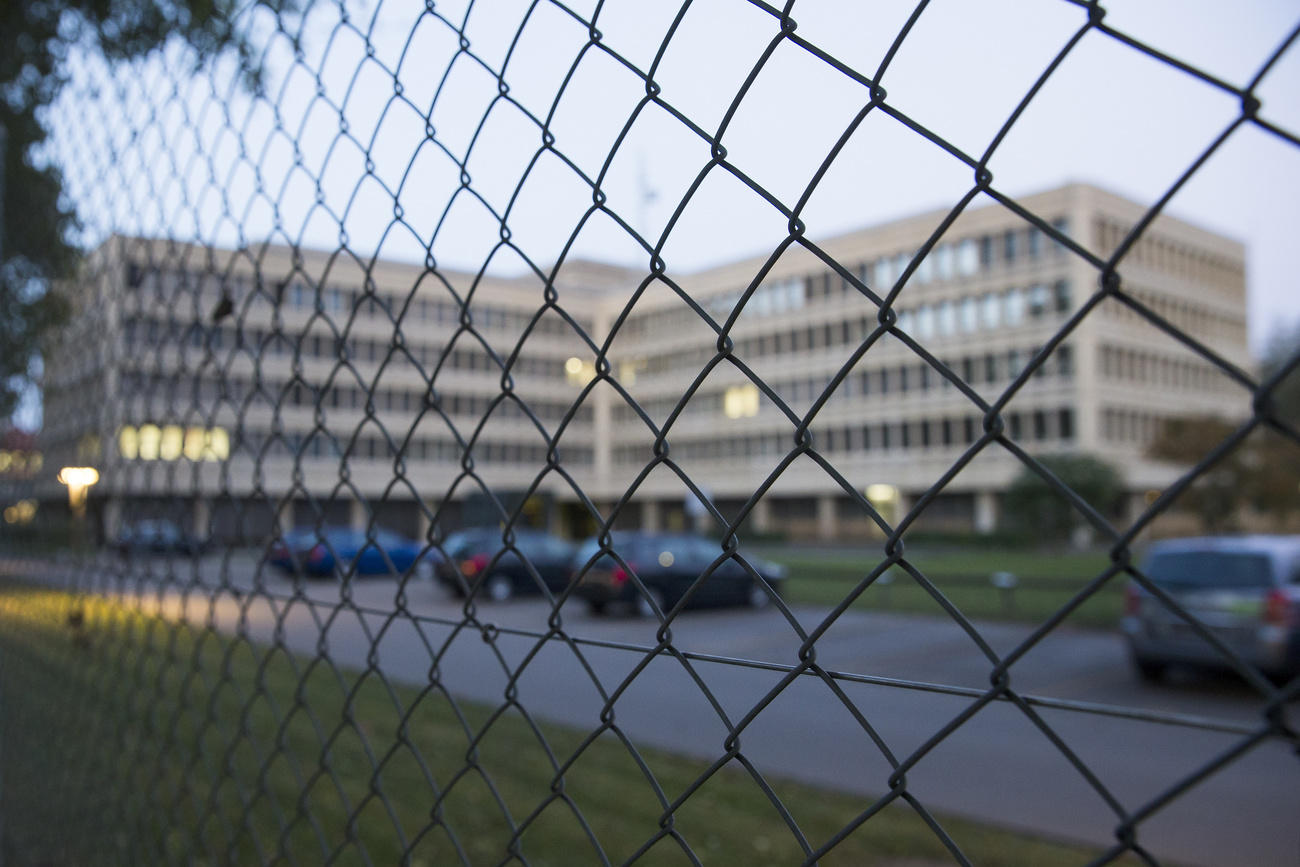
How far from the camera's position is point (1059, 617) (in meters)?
0.83

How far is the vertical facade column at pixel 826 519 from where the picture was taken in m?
36.5

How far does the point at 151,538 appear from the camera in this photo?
3.32m

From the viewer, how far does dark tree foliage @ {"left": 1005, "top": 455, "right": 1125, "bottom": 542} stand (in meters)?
30.5

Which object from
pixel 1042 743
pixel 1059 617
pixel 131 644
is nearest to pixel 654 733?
pixel 1042 743

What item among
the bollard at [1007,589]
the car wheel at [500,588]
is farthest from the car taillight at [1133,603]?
the car wheel at [500,588]

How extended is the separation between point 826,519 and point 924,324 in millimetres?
27819

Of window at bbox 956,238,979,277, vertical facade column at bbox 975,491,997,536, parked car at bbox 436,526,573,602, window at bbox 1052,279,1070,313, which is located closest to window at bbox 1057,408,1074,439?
vertical facade column at bbox 975,491,997,536

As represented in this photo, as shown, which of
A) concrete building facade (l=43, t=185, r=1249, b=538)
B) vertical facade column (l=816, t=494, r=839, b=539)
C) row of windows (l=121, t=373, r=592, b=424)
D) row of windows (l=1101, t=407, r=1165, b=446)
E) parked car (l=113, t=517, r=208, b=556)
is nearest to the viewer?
concrete building facade (l=43, t=185, r=1249, b=538)

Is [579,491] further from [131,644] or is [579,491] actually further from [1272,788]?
[1272,788]

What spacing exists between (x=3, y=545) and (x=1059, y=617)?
17.2 ft

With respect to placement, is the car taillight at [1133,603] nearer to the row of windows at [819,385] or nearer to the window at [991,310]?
the row of windows at [819,385]

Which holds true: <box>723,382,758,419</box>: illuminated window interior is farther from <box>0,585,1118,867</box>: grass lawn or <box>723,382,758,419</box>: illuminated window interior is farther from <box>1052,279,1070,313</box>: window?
<box>1052,279,1070,313</box>: window

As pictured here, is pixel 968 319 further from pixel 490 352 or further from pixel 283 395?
pixel 490 352

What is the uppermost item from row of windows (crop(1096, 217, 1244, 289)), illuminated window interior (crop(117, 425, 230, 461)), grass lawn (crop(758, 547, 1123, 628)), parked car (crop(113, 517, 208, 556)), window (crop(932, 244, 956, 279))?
window (crop(932, 244, 956, 279))
